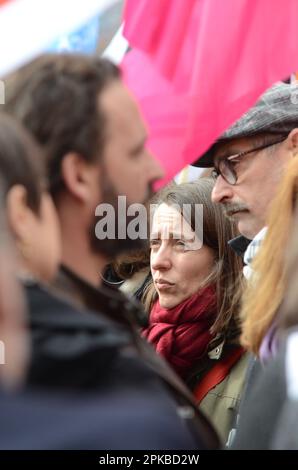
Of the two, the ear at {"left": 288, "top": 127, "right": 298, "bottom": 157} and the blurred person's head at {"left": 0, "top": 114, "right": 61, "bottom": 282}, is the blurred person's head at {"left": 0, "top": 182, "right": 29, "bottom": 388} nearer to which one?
the blurred person's head at {"left": 0, "top": 114, "right": 61, "bottom": 282}

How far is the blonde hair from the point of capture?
2.34 meters

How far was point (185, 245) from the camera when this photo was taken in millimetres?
3441

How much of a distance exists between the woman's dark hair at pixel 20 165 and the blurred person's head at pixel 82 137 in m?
0.23

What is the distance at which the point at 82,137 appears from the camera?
1.90 m

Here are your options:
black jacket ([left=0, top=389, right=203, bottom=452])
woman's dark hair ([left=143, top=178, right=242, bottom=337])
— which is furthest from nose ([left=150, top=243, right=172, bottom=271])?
black jacket ([left=0, top=389, right=203, bottom=452])

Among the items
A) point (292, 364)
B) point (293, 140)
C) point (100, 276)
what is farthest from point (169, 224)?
point (292, 364)

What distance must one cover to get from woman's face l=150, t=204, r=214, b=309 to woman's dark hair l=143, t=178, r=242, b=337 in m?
0.03

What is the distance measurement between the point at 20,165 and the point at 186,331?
74.0 inches

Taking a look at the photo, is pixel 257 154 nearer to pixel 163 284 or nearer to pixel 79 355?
pixel 163 284

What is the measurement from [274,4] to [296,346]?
1.34m

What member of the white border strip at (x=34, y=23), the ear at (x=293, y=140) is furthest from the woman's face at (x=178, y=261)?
the white border strip at (x=34, y=23)

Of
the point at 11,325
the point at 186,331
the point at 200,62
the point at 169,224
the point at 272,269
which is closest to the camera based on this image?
the point at 11,325
